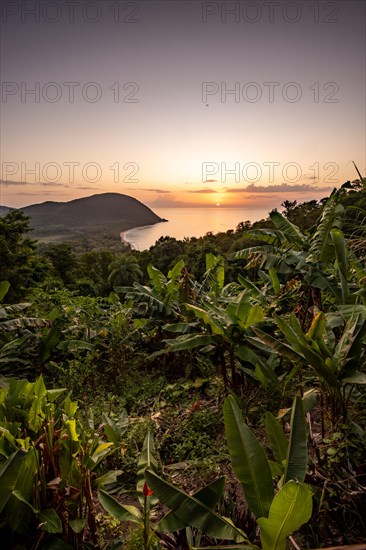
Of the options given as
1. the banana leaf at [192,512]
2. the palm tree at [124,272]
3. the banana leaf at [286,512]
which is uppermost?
the banana leaf at [286,512]

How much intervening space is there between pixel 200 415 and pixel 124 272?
122ft

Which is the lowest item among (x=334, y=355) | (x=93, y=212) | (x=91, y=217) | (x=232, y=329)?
(x=232, y=329)

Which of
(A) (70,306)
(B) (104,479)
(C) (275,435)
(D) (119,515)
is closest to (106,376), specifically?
(A) (70,306)

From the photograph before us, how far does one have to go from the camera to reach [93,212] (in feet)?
391

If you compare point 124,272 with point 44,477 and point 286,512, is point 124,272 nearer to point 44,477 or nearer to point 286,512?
point 44,477

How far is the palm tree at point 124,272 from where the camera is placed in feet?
132

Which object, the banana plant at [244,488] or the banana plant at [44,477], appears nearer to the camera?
the banana plant at [244,488]

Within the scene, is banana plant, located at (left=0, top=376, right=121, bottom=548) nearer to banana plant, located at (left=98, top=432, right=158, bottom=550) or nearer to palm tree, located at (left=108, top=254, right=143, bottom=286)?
banana plant, located at (left=98, top=432, right=158, bottom=550)

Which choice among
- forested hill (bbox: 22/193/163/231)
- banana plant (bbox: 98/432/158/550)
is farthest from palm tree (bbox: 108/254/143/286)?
forested hill (bbox: 22/193/163/231)

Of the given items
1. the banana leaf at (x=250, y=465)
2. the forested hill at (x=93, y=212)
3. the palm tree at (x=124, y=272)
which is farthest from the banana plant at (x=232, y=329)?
the forested hill at (x=93, y=212)

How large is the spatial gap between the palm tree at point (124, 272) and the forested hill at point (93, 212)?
64820mm

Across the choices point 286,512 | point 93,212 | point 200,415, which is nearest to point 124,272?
point 200,415

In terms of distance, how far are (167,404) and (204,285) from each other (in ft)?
7.66

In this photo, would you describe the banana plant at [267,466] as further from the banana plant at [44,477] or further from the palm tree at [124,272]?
the palm tree at [124,272]
